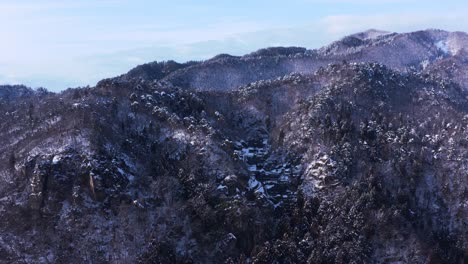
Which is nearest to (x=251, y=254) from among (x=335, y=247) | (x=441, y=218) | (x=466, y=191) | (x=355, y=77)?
(x=335, y=247)

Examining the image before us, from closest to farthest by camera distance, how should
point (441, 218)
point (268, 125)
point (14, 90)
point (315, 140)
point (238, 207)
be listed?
1. point (238, 207)
2. point (441, 218)
3. point (315, 140)
4. point (268, 125)
5. point (14, 90)

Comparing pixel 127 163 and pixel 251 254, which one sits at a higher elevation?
pixel 127 163

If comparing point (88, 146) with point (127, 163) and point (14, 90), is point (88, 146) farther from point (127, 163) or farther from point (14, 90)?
point (14, 90)

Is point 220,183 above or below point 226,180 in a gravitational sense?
below

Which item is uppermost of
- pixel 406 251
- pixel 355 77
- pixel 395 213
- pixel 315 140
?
pixel 355 77

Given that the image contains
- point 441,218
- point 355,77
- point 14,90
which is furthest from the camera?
point 14,90

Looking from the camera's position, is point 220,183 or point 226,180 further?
point 220,183

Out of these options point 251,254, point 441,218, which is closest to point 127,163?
point 251,254

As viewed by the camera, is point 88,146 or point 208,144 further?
point 208,144
